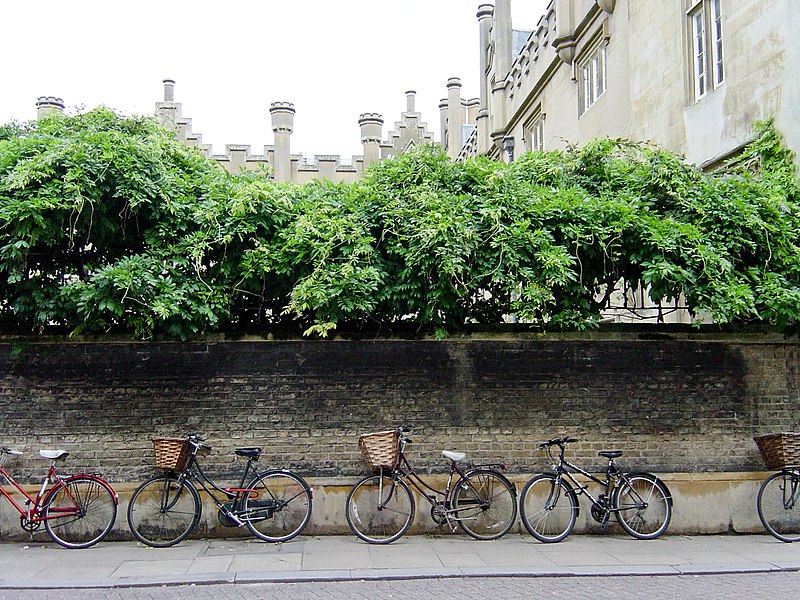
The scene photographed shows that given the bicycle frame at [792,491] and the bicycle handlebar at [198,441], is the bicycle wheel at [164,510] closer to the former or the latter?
the bicycle handlebar at [198,441]

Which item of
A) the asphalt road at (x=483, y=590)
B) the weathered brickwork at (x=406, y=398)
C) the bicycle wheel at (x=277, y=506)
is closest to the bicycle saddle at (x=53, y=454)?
the weathered brickwork at (x=406, y=398)

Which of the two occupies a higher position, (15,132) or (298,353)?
(15,132)

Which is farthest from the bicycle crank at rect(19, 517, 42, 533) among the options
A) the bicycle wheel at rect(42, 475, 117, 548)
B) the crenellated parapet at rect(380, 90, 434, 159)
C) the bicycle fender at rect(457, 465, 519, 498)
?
the crenellated parapet at rect(380, 90, 434, 159)

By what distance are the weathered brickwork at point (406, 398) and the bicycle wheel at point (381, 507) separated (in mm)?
380

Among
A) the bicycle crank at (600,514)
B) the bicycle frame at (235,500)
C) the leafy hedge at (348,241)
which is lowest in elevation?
the bicycle crank at (600,514)

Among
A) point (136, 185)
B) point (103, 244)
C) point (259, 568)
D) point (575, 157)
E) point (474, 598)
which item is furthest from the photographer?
A: point (575, 157)

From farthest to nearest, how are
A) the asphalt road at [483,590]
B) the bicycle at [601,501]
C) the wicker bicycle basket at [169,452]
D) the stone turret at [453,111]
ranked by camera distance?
1. the stone turret at [453,111]
2. the bicycle at [601,501]
3. the wicker bicycle basket at [169,452]
4. the asphalt road at [483,590]

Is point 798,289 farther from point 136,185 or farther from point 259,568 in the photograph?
point 136,185

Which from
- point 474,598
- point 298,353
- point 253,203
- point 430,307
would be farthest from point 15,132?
point 474,598

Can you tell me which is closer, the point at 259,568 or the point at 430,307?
the point at 259,568

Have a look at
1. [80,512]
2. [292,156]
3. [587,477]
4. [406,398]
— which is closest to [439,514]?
[406,398]

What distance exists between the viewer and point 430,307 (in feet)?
28.1

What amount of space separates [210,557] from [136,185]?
4.01 metres

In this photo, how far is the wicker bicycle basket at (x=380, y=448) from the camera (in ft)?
28.0
